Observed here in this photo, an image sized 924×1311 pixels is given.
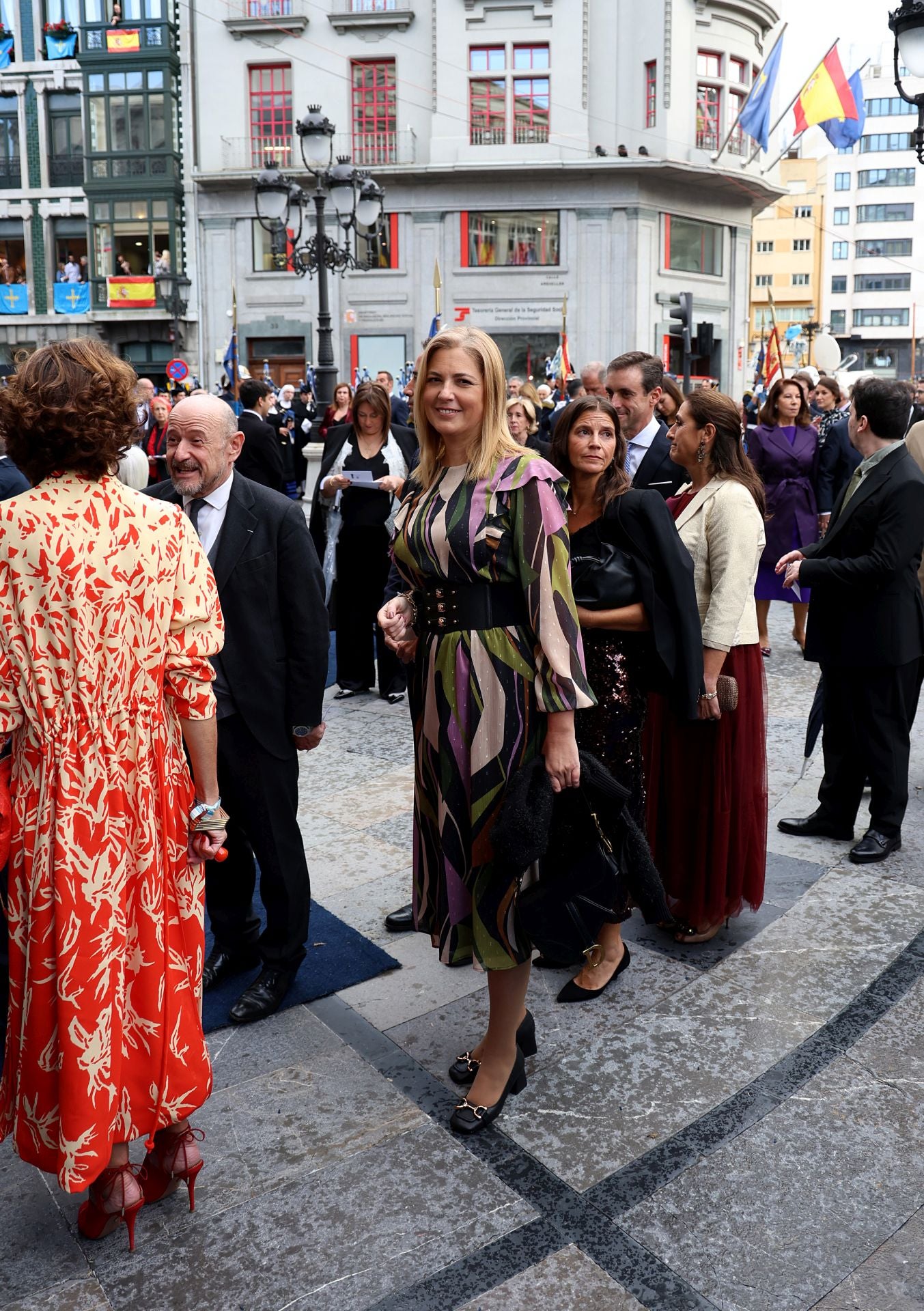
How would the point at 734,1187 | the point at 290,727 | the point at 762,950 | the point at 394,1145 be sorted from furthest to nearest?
the point at 762,950 < the point at 290,727 < the point at 394,1145 < the point at 734,1187

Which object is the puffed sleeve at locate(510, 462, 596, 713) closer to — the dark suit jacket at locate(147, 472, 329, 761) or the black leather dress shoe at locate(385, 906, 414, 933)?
the dark suit jacket at locate(147, 472, 329, 761)

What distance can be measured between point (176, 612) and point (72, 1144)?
1150mm

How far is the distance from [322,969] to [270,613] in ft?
4.22

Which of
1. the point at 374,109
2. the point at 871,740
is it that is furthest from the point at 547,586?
the point at 374,109

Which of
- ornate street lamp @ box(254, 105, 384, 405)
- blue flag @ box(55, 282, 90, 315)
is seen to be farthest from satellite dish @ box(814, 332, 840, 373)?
blue flag @ box(55, 282, 90, 315)

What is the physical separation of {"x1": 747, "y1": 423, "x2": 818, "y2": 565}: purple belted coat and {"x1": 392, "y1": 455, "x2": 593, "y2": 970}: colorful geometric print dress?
602 cm

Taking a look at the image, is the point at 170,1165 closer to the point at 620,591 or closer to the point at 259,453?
the point at 620,591

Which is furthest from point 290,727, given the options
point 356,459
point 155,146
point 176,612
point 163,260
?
point 155,146

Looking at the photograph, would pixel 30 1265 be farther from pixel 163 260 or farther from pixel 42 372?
pixel 163 260

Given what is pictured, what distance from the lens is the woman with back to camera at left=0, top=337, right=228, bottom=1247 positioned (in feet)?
7.45

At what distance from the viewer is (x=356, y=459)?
7363 millimetres

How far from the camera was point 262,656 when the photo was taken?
341 centimetres

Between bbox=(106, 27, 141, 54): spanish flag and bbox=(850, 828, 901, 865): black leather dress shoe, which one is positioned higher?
bbox=(106, 27, 141, 54): spanish flag

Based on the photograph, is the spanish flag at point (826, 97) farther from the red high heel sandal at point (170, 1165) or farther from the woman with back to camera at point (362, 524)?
the red high heel sandal at point (170, 1165)
